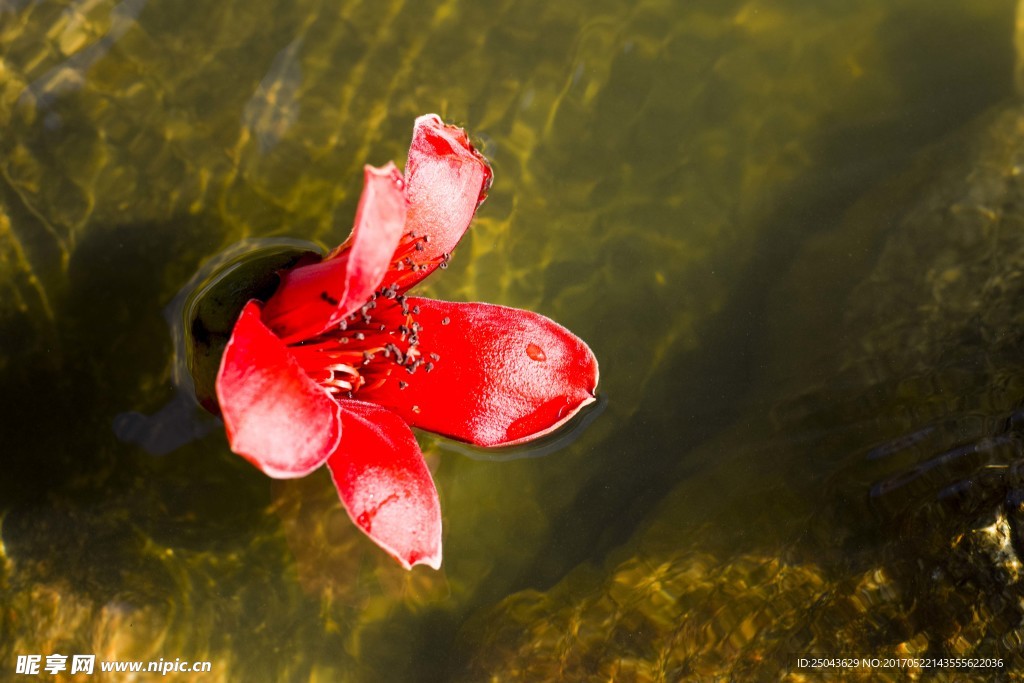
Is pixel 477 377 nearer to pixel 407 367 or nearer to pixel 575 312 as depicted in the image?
pixel 407 367

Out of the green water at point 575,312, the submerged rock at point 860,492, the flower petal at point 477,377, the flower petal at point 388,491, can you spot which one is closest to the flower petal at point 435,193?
the flower petal at point 477,377

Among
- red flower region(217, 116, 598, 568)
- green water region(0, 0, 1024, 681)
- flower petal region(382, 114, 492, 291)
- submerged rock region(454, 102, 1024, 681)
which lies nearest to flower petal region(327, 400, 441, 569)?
red flower region(217, 116, 598, 568)

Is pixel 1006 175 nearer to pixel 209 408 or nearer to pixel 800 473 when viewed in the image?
pixel 800 473

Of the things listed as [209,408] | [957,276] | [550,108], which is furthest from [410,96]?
[957,276]

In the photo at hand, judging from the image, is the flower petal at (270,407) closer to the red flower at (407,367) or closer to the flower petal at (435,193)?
the red flower at (407,367)

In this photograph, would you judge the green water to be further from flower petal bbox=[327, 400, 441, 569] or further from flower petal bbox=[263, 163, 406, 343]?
flower petal bbox=[263, 163, 406, 343]

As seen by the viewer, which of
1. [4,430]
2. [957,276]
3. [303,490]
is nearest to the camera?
[4,430]
